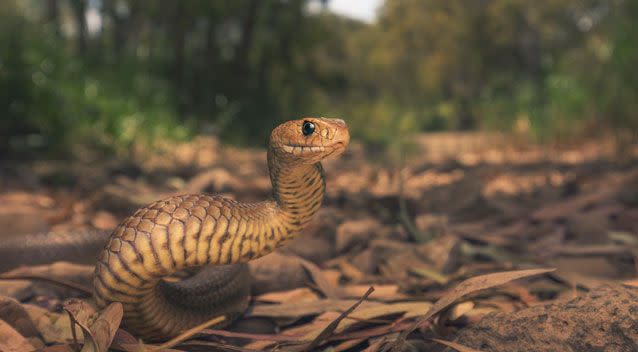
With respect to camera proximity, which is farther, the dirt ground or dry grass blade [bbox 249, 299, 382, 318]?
dry grass blade [bbox 249, 299, 382, 318]

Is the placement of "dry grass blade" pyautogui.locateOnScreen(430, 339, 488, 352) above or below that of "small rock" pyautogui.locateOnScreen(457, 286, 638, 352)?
below

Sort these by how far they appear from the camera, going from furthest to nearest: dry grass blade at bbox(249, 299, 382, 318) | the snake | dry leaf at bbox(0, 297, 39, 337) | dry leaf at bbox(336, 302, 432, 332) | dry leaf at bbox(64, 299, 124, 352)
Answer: dry grass blade at bbox(249, 299, 382, 318) < dry leaf at bbox(336, 302, 432, 332) < dry leaf at bbox(0, 297, 39, 337) < the snake < dry leaf at bbox(64, 299, 124, 352)

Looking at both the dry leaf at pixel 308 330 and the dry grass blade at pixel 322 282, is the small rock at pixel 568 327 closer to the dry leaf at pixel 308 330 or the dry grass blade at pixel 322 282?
the dry leaf at pixel 308 330

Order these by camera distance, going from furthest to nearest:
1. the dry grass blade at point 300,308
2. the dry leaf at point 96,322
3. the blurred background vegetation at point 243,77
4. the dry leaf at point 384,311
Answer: the blurred background vegetation at point 243,77, the dry grass blade at point 300,308, the dry leaf at point 384,311, the dry leaf at point 96,322

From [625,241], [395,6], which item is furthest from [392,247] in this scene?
[395,6]

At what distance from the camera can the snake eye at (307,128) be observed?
6.35 ft

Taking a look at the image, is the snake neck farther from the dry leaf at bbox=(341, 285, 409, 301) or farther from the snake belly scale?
the dry leaf at bbox=(341, 285, 409, 301)

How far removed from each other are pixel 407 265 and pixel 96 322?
1508 millimetres

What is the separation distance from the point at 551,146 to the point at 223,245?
24.3 ft

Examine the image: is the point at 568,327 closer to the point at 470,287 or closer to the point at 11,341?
the point at 470,287

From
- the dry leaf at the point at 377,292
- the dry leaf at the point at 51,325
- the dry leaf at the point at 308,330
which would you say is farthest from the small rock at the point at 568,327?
the dry leaf at the point at 51,325

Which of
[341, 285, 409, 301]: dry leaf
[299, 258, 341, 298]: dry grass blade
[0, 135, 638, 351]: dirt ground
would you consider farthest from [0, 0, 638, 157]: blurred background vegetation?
[341, 285, 409, 301]: dry leaf

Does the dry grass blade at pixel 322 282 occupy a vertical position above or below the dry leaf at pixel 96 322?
below

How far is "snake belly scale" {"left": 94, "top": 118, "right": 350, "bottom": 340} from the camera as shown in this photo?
5.57 feet
